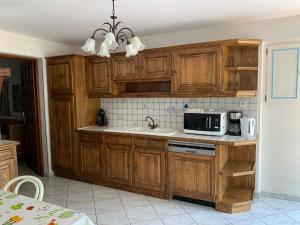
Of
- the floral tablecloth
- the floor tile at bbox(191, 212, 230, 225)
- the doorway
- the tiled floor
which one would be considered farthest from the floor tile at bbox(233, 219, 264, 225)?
the doorway

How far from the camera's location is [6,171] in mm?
2881

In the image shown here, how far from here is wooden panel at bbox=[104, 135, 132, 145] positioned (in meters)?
3.43

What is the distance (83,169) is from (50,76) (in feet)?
5.36

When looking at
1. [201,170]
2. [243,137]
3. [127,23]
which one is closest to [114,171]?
[201,170]

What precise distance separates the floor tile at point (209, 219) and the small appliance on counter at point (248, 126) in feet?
3.33

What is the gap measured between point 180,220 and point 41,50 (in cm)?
334

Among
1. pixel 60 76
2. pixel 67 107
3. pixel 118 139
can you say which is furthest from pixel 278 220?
pixel 60 76

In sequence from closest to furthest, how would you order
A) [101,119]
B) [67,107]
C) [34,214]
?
[34,214]
[67,107]
[101,119]

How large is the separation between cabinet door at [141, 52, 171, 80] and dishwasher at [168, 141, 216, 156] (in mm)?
922

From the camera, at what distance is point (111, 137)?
3.56 m

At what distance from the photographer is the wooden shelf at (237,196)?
9.49ft

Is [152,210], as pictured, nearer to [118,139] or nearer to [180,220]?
[180,220]

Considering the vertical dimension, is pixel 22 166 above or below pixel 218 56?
below

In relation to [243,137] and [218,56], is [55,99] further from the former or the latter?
[243,137]
